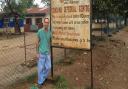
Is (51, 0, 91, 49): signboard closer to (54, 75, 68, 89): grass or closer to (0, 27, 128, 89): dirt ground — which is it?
(54, 75, 68, 89): grass

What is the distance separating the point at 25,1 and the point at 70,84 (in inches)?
1485

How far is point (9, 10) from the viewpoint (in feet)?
145

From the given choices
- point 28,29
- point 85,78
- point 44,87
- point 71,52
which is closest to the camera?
point 44,87

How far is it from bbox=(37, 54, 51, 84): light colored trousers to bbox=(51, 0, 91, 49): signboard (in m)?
0.59

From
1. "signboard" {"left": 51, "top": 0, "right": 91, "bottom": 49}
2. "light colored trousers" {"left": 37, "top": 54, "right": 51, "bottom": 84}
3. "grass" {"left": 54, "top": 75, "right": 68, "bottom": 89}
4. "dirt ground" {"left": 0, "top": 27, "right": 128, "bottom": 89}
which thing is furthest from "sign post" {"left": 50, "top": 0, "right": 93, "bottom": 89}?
"dirt ground" {"left": 0, "top": 27, "right": 128, "bottom": 89}

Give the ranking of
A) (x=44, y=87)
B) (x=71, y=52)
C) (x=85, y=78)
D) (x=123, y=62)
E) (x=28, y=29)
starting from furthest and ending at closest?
(x=28, y=29), (x=71, y=52), (x=123, y=62), (x=85, y=78), (x=44, y=87)

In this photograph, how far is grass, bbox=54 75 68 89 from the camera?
862cm

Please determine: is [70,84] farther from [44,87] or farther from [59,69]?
[59,69]

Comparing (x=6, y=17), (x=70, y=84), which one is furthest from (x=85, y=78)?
(x=6, y=17)

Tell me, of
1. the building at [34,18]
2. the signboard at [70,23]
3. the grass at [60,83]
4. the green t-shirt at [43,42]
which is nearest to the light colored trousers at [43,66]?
the green t-shirt at [43,42]

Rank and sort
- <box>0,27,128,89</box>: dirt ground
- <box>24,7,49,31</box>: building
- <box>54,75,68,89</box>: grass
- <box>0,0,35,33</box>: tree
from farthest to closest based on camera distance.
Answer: <box>24,7,49,31</box>: building, <box>0,0,35,33</box>: tree, <box>0,27,128,89</box>: dirt ground, <box>54,75,68,89</box>: grass

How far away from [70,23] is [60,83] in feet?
5.55

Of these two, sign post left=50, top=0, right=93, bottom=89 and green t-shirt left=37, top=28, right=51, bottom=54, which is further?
green t-shirt left=37, top=28, right=51, bottom=54

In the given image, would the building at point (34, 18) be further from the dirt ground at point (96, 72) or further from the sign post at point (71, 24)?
the sign post at point (71, 24)
